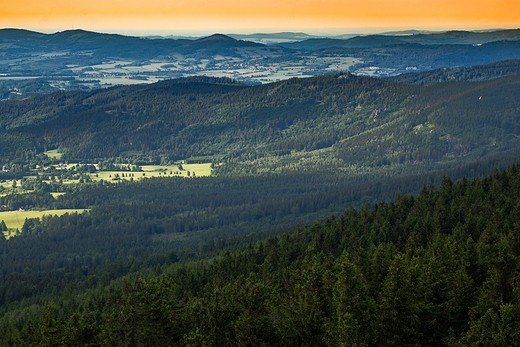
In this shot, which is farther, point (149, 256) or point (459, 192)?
point (149, 256)

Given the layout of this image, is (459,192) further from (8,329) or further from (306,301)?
(8,329)

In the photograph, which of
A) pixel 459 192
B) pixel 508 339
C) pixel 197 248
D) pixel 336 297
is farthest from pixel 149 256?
pixel 508 339

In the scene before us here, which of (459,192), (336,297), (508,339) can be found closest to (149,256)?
(459,192)

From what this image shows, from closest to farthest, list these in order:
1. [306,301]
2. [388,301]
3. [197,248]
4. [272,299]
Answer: [388,301]
[306,301]
[272,299]
[197,248]

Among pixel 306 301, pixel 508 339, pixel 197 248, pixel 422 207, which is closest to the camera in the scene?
pixel 508 339

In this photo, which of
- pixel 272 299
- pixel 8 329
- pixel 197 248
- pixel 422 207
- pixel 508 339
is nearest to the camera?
pixel 508 339

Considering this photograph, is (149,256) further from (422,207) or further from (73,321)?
(73,321)

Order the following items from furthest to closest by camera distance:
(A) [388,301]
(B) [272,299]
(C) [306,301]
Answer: (B) [272,299]
(C) [306,301]
(A) [388,301]

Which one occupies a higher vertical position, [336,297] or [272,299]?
[336,297]

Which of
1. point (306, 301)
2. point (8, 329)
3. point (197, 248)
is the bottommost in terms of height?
point (197, 248)
